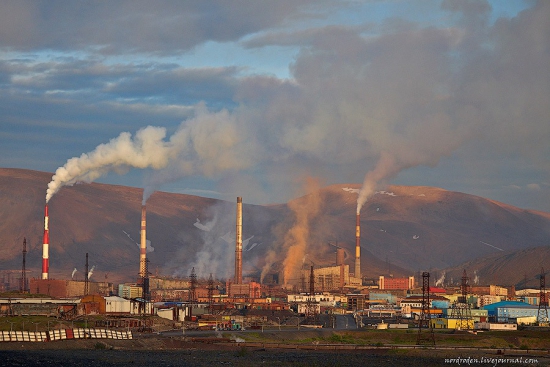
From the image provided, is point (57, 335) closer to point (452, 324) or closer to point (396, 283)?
point (452, 324)

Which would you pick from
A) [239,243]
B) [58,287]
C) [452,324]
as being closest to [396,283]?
[239,243]

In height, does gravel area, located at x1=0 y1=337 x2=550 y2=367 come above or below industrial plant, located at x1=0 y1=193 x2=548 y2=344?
below

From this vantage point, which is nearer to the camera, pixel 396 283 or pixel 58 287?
pixel 58 287

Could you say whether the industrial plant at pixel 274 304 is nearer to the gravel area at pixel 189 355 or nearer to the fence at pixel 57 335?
the fence at pixel 57 335

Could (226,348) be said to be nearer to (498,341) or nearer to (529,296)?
(498,341)

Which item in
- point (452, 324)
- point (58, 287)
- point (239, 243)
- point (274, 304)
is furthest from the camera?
point (239, 243)

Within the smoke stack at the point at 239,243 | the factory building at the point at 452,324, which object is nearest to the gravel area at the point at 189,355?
the factory building at the point at 452,324

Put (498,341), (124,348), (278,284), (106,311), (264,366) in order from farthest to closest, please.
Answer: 1. (278,284)
2. (106,311)
3. (498,341)
4. (124,348)
5. (264,366)

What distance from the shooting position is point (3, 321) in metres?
58.8

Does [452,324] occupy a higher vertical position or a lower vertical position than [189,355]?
higher

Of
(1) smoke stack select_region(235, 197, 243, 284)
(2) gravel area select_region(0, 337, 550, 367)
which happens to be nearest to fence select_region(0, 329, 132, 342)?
(2) gravel area select_region(0, 337, 550, 367)

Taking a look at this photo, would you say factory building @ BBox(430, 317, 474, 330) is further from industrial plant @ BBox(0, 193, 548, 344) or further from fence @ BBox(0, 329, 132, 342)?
fence @ BBox(0, 329, 132, 342)

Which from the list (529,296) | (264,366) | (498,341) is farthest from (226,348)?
(529,296)

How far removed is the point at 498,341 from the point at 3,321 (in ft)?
109
